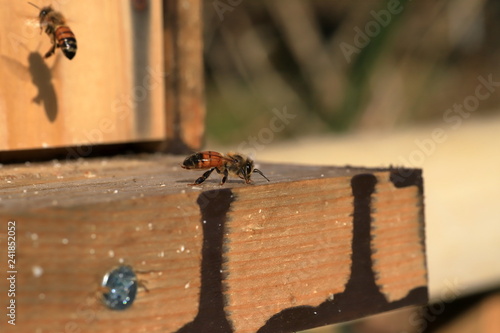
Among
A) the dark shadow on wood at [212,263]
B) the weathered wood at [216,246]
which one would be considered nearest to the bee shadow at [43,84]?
the weathered wood at [216,246]

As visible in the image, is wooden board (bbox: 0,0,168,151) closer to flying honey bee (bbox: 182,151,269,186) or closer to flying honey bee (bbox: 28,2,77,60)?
flying honey bee (bbox: 28,2,77,60)

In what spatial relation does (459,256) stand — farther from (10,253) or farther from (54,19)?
(10,253)

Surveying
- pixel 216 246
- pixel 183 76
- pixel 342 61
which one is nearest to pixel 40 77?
pixel 183 76

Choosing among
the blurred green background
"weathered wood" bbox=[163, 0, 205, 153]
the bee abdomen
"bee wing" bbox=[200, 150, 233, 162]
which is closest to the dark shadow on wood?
"bee wing" bbox=[200, 150, 233, 162]

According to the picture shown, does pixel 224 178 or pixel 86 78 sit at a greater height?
pixel 86 78

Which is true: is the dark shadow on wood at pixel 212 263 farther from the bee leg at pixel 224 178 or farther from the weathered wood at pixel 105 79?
the weathered wood at pixel 105 79

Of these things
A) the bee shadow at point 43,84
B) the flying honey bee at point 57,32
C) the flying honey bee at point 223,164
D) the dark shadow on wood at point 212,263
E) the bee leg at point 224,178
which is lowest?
the dark shadow on wood at point 212,263

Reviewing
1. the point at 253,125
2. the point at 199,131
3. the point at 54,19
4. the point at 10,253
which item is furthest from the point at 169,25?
the point at 253,125

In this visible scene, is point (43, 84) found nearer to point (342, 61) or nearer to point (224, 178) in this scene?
point (224, 178)
